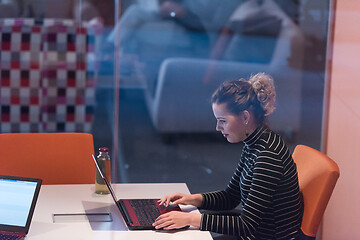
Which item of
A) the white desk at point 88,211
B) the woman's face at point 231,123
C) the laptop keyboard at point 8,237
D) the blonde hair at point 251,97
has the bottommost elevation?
the white desk at point 88,211

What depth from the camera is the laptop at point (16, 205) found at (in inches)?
68.1

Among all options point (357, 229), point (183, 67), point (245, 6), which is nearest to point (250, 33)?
point (245, 6)

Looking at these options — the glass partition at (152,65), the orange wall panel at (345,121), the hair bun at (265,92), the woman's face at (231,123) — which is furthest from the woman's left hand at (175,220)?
the glass partition at (152,65)

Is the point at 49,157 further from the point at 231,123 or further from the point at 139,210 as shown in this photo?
the point at 231,123

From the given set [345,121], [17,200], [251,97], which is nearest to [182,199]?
[251,97]

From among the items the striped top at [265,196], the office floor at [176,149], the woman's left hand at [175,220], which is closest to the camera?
the woman's left hand at [175,220]

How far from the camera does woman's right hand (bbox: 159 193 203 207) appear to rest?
2.07 metres

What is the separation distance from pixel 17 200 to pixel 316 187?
1.13 m

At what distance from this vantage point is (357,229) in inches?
113

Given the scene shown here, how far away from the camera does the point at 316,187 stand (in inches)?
83.0

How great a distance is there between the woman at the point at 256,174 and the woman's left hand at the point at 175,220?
0.05ft

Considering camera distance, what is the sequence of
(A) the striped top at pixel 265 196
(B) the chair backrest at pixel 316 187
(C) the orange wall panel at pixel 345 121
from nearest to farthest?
(A) the striped top at pixel 265 196 < (B) the chair backrest at pixel 316 187 < (C) the orange wall panel at pixel 345 121

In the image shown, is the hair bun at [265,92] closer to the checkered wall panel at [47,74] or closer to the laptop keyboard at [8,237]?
the laptop keyboard at [8,237]

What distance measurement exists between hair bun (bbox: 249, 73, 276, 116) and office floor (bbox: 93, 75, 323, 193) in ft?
6.43
